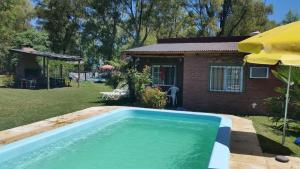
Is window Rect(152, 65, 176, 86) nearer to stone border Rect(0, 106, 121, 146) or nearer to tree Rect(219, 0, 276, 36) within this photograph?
stone border Rect(0, 106, 121, 146)

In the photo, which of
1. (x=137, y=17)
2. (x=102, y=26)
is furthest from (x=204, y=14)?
(x=102, y=26)

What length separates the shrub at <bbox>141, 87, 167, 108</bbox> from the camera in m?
15.8

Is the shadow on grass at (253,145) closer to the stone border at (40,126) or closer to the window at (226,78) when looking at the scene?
the stone border at (40,126)

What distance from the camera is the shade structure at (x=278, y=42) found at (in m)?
7.02

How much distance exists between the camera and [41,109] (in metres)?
14.6

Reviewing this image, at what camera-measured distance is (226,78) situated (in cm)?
1617

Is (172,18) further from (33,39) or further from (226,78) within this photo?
(226,78)

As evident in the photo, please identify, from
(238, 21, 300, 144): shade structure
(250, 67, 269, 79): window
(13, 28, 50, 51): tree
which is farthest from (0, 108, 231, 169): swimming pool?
(13, 28, 50, 51): tree

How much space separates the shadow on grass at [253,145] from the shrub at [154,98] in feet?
20.5

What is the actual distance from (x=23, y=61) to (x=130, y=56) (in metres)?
16.0

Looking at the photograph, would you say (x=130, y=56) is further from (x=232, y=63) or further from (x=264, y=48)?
(x=264, y=48)

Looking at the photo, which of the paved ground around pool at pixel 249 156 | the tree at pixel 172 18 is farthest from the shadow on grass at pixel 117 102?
the tree at pixel 172 18

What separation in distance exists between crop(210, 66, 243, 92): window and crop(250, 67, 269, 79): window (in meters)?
0.53

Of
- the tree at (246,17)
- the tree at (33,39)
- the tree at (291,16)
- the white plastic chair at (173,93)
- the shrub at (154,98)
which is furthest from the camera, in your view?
the tree at (291,16)
